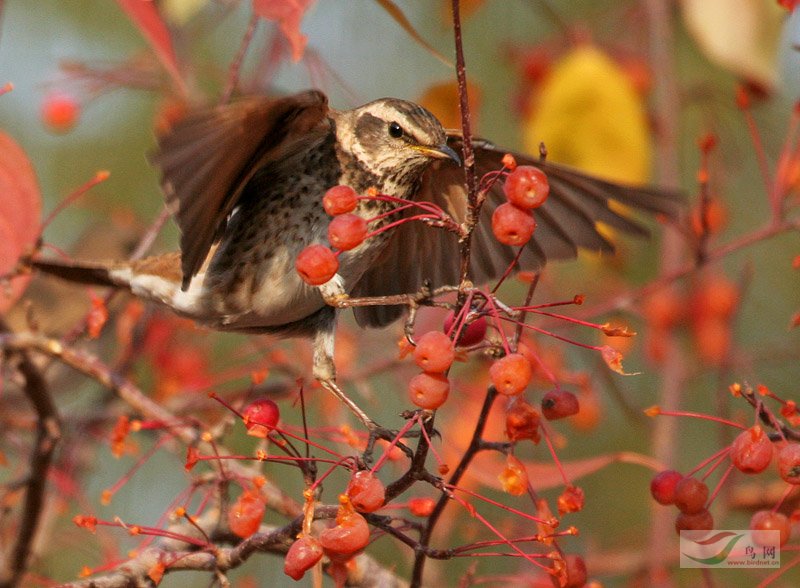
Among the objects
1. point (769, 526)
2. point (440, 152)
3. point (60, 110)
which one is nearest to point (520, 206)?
point (769, 526)

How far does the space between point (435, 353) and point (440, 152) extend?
92 centimetres

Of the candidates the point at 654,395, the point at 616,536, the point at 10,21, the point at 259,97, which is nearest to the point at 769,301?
the point at 654,395

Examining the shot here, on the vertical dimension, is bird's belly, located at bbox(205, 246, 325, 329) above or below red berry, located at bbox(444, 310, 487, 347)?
below

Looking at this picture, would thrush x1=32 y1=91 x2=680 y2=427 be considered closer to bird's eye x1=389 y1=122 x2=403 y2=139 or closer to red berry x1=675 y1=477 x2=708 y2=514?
bird's eye x1=389 y1=122 x2=403 y2=139

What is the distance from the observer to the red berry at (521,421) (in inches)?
65.8

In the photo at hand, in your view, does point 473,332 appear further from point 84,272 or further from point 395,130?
point 84,272

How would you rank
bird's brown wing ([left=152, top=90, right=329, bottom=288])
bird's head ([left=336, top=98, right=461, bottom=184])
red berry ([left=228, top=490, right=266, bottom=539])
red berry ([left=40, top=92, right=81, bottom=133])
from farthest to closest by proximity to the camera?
red berry ([left=40, top=92, right=81, bottom=133]), bird's head ([left=336, top=98, right=461, bottom=184]), bird's brown wing ([left=152, top=90, right=329, bottom=288]), red berry ([left=228, top=490, right=266, bottom=539])

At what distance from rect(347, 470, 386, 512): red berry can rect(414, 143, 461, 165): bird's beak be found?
3.06ft

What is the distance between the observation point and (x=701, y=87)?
3629 millimetres

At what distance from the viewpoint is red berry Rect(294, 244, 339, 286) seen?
1.66m

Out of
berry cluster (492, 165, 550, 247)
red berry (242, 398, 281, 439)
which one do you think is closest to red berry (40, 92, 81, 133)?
red berry (242, 398, 281, 439)

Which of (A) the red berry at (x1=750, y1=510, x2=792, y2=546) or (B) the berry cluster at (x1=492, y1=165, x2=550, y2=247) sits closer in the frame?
(B) the berry cluster at (x1=492, y1=165, x2=550, y2=247)

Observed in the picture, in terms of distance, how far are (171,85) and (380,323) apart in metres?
1.15

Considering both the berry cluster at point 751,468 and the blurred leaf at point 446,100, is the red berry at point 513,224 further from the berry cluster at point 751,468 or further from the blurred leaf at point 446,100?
the blurred leaf at point 446,100
